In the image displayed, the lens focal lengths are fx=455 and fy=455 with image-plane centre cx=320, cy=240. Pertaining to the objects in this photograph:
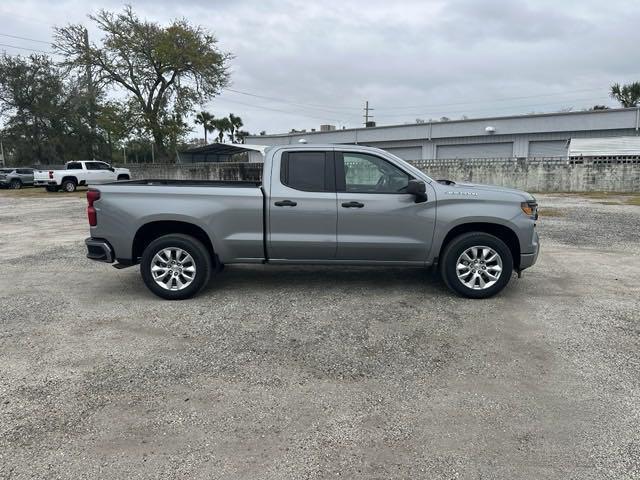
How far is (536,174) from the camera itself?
2253cm

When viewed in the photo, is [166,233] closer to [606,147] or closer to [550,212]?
[550,212]

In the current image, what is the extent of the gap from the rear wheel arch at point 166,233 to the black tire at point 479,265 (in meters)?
2.80

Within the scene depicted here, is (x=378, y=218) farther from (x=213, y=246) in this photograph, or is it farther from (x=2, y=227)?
(x=2, y=227)

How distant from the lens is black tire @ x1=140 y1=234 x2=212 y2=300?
17.5 feet

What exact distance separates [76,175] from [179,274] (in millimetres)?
24402

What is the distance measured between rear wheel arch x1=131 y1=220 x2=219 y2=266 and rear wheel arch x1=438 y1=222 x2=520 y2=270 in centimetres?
282

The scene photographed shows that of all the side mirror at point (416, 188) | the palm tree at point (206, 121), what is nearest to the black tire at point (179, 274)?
the side mirror at point (416, 188)

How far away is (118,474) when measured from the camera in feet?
8.31

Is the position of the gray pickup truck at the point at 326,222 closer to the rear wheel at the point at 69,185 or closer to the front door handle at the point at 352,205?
the front door handle at the point at 352,205

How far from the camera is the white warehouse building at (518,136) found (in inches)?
913

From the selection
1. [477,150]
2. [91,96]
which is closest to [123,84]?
[91,96]

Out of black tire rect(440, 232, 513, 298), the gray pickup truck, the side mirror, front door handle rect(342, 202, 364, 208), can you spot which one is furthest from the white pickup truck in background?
black tire rect(440, 232, 513, 298)

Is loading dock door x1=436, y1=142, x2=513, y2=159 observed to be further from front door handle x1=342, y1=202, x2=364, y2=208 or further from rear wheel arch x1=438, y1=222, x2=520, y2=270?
front door handle x1=342, y1=202, x2=364, y2=208

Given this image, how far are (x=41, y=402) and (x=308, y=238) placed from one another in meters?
3.09
